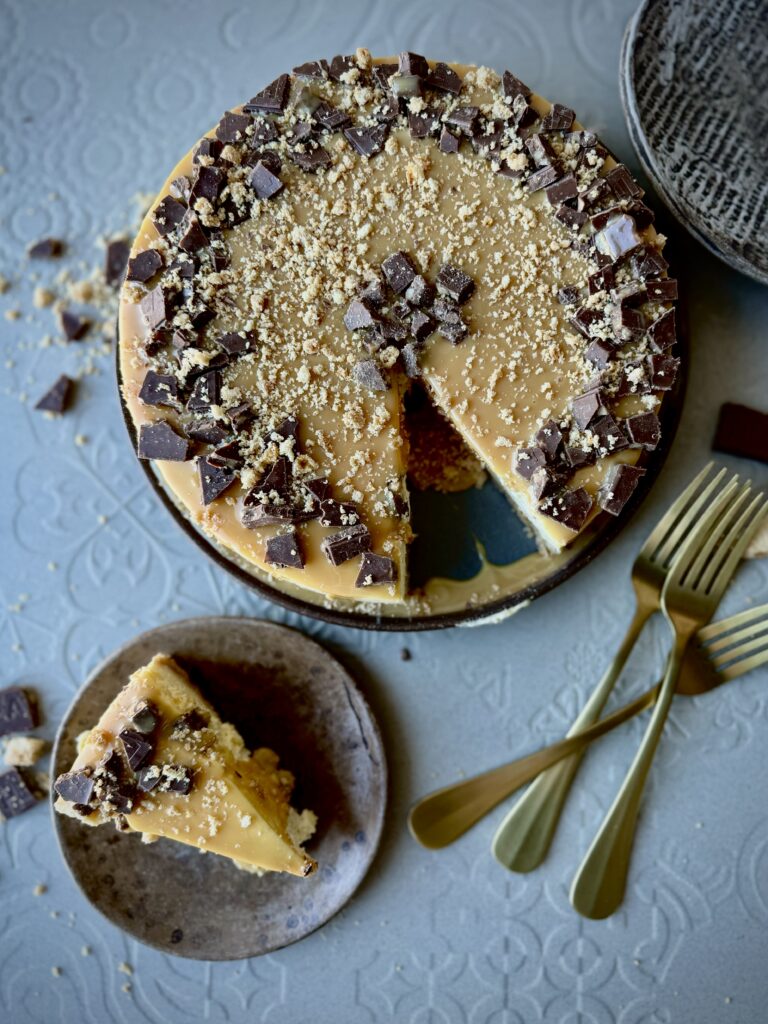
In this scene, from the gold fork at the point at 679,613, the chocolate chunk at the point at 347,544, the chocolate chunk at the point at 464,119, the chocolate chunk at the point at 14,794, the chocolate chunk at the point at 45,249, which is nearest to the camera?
the chocolate chunk at the point at 347,544

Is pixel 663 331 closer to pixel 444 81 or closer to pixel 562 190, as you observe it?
pixel 562 190

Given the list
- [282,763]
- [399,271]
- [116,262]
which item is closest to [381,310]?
[399,271]

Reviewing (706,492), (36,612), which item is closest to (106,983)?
(36,612)

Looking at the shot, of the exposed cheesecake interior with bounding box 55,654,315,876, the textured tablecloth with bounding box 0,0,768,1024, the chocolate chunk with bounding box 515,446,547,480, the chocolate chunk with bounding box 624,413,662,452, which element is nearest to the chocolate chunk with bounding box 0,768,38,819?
the textured tablecloth with bounding box 0,0,768,1024

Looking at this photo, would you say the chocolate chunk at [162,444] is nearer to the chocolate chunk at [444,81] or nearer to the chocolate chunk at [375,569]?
the chocolate chunk at [375,569]

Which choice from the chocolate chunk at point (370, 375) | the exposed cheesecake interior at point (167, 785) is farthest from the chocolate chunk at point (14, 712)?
the chocolate chunk at point (370, 375)

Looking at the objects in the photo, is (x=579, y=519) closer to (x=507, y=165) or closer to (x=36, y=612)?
(x=507, y=165)

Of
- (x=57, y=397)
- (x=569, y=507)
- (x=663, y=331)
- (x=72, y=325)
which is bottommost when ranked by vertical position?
(x=57, y=397)
